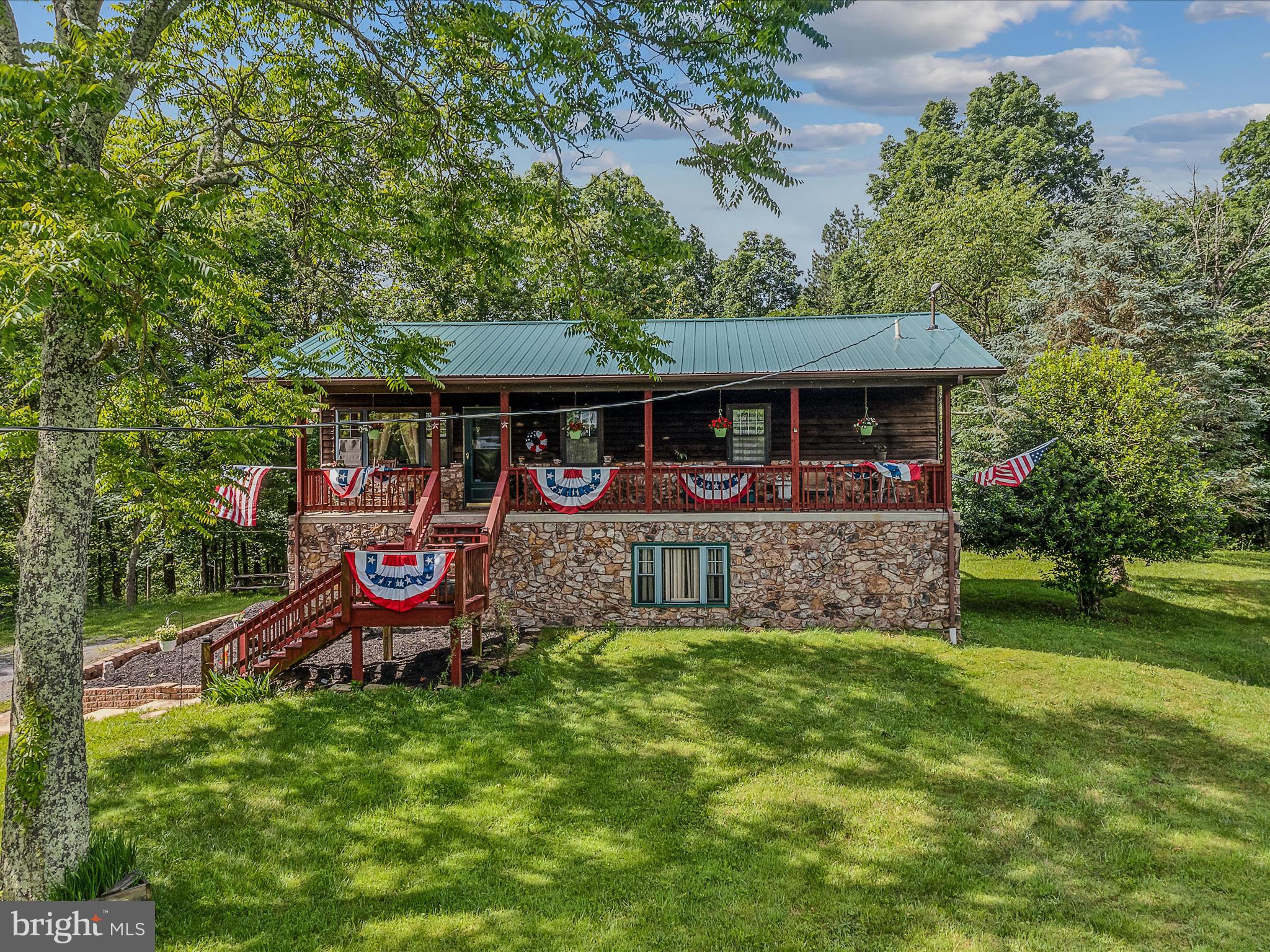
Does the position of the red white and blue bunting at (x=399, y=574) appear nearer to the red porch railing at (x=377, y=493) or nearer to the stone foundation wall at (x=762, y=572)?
the stone foundation wall at (x=762, y=572)

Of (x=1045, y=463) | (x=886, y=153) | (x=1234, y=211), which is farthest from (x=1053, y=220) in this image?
(x=1045, y=463)

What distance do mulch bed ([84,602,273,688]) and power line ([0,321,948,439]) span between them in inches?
173

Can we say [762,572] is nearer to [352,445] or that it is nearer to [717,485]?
[717,485]

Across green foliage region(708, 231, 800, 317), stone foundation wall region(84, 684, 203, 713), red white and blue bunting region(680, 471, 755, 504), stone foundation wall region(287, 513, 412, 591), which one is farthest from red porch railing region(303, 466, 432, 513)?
green foliage region(708, 231, 800, 317)

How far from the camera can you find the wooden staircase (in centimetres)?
1031

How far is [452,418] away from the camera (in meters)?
7.16

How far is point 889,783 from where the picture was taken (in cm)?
763

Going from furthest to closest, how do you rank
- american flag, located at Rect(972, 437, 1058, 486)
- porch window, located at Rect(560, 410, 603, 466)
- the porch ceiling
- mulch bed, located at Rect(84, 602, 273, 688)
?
porch window, located at Rect(560, 410, 603, 466) < american flag, located at Rect(972, 437, 1058, 486) < the porch ceiling < mulch bed, located at Rect(84, 602, 273, 688)

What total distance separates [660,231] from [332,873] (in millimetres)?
7444

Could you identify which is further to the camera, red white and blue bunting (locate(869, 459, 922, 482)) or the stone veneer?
the stone veneer

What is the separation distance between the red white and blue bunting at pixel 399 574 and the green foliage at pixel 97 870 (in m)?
4.52

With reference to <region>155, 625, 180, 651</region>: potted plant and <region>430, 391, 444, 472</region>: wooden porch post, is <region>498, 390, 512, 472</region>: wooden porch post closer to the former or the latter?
<region>430, 391, 444, 472</region>: wooden porch post

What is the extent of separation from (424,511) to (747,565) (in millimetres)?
6097

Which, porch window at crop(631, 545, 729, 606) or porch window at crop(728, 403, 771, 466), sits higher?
porch window at crop(728, 403, 771, 466)
